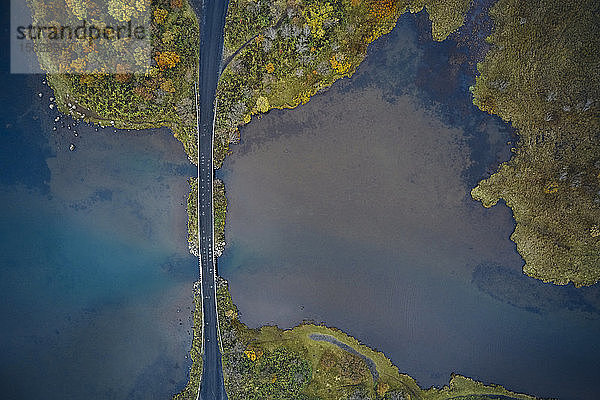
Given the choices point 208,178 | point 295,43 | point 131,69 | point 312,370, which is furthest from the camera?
point 312,370

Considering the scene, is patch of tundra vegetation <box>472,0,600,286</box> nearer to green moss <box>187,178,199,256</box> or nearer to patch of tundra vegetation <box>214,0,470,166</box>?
patch of tundra vegetation <box>214,0,470,166</box>

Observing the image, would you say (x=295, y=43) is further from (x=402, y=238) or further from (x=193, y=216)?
(x=402, y=238)

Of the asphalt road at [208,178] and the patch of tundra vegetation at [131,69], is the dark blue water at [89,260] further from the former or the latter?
the patch of tundra vegetation at [131,69]

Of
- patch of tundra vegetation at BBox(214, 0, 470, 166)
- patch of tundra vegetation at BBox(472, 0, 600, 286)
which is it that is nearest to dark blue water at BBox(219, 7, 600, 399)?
patch of tundra vegetation at BBox(472, 0, 600, 286)

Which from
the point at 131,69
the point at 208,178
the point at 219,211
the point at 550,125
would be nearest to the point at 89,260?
the point at 219,211

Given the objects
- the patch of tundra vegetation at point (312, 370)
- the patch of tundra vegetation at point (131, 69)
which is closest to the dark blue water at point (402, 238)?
the patch of tundra vegetation at point (312, 370)

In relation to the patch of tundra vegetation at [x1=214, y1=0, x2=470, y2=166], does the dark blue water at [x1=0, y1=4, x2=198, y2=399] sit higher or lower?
lower
